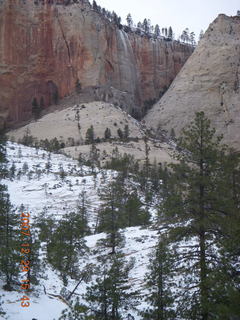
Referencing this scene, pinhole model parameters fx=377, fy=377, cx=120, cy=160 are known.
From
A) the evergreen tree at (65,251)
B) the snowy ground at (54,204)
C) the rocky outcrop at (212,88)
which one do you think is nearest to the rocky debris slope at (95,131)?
the snowy ground at (54,204)

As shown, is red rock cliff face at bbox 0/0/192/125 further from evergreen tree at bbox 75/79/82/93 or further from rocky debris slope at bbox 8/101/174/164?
rocky debris slope at bbox 8/101/174/164

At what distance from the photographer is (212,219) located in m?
13.7

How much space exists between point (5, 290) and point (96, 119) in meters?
72.4

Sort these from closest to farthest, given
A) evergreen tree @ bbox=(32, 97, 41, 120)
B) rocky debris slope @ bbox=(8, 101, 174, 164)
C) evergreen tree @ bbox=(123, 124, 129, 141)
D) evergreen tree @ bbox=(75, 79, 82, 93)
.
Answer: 1. rocky debris slope @ bbox=(8, 101, 174, 164)
2. evergreen tree @ bbox=(123, 124, 129, 141)
3. evergreen tree @ bbox=(32, 97, 41, 120)
4. evergreen tree @ bbox=(75, 79, 82, 93)

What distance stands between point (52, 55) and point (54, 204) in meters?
78.3

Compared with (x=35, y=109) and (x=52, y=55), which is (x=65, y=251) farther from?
(x=52, y=55)

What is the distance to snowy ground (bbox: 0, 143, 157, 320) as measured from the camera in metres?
14.0

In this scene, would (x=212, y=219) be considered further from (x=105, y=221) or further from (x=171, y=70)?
(x=171, y=70)

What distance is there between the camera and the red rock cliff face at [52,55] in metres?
104

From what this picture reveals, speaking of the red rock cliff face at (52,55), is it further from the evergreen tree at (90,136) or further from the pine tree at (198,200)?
the pine tree at (198,200)

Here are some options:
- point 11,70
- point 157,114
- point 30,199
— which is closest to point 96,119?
→ point 157,114

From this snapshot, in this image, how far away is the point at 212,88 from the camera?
9969cm

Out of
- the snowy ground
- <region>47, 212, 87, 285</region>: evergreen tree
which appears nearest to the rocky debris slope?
the snowy ground

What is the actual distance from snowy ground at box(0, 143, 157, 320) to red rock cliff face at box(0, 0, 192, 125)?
44379mm
